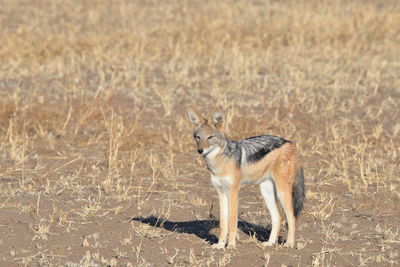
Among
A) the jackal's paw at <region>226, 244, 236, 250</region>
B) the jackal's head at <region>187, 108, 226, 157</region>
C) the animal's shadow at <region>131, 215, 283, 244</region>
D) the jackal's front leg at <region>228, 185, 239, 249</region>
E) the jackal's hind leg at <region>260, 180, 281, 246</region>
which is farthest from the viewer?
the animal's shadow at <region>131, 215, 283, 244</region>

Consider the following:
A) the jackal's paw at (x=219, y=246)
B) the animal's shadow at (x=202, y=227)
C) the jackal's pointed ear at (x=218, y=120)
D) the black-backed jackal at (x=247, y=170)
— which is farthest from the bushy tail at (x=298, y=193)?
the jackal's pointed ear at (x=218, y=120)

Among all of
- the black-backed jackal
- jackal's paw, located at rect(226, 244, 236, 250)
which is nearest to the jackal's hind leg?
the black-backed jackal

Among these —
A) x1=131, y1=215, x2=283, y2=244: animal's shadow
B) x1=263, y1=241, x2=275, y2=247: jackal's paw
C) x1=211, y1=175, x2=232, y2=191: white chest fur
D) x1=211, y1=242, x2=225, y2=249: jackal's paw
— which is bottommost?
x1=131, y1=215, x2=283, y2=244: animal's shadow

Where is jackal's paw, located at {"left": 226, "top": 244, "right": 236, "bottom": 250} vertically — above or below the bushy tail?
below

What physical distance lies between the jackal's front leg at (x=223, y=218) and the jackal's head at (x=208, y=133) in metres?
0.41

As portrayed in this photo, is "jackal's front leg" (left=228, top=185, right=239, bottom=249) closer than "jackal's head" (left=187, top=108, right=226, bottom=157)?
No

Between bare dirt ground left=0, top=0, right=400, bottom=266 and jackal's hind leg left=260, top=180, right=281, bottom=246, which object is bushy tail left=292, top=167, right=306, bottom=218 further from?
bare dirt ground left=0, top=0, right=400, bottom=266

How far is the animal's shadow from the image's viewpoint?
733 centimetres

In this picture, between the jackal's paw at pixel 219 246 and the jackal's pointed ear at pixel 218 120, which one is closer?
the jackal's pointed ear at pixel 218 120

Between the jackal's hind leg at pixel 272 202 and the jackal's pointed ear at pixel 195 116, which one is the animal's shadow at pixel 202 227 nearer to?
the jackal's hind leg at pixel 272 202

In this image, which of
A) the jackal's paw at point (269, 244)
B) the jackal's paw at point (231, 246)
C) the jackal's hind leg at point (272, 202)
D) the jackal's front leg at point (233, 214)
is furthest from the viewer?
the jackal's hind leg at point (272, 202)

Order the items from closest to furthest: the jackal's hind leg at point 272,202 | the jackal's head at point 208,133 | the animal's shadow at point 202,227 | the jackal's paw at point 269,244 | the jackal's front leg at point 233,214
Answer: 1. the jackal's head at point 208,133
2. the jackal's front leg at point 233,214
3. the jackal's paw at point 269,244
4. the jackal's hind leg at point 272,202
5. the animal's shadow at point 202,227

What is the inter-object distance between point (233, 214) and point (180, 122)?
15.4 ft

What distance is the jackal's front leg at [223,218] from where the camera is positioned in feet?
22.2
